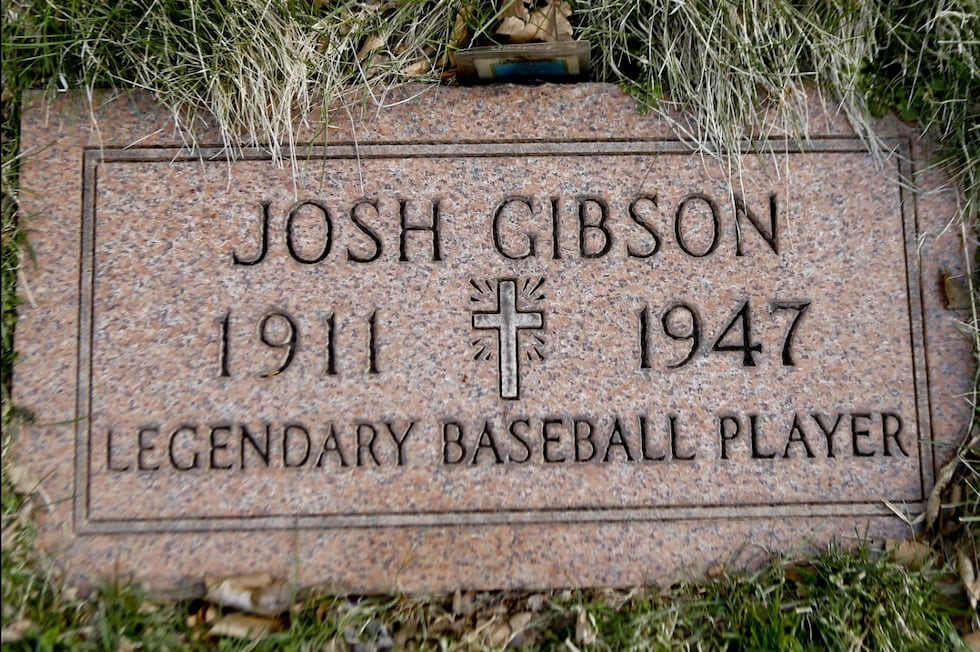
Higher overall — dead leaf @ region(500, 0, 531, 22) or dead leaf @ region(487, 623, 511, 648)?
dead leaf @ region(500, 0, 531, 22)

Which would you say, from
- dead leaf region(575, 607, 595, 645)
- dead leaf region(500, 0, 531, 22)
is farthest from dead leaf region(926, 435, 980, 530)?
dead leaf region(500, 0, 531, 22)

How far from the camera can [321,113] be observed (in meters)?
1.86

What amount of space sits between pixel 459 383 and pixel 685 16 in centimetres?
118

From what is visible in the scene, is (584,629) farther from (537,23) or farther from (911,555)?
(537,23)

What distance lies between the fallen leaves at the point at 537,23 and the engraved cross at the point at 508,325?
0.68m

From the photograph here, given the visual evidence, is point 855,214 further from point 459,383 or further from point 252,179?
point 252,179

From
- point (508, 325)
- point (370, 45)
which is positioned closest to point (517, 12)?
point (370, 45)

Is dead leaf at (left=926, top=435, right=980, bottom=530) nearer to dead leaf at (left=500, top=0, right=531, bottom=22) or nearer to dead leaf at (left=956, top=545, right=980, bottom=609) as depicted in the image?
dead leaf at (left=956, top=545, right=980, bottom=609)

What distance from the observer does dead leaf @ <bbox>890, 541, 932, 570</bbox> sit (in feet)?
5.89

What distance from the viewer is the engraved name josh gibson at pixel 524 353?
179 centimetres

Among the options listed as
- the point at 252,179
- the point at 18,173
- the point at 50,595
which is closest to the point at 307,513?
the point at 50,595

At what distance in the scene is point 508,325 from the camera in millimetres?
1826

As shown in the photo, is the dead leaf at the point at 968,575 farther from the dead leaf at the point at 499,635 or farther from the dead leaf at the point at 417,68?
the dead leaf at the point at 417,68

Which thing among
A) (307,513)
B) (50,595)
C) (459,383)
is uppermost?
(459,383)
